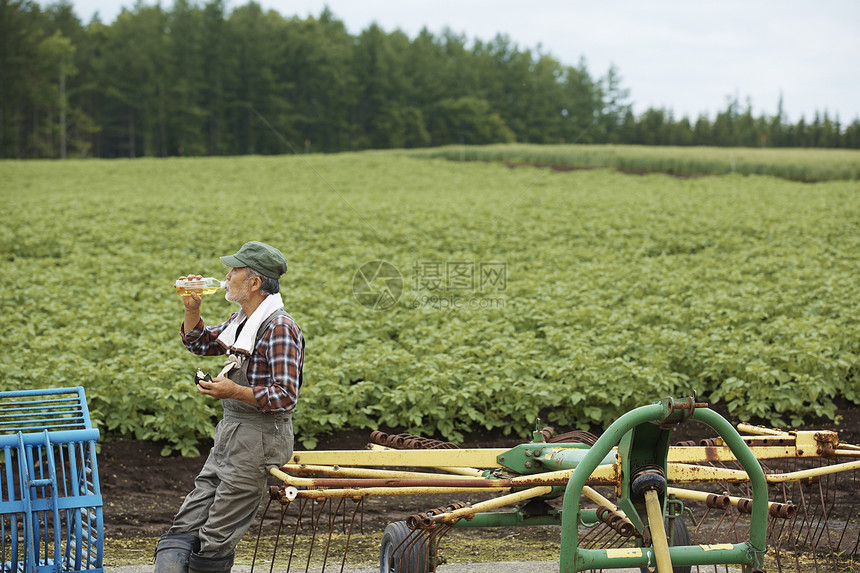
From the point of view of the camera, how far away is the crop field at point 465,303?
672 centimetres

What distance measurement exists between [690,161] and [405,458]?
106 feet

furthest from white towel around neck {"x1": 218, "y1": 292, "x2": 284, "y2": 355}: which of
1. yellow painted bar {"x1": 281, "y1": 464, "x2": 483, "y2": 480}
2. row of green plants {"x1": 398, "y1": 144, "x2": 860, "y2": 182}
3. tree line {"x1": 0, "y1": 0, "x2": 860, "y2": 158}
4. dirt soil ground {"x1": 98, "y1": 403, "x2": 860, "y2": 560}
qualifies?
tree line {"x1": 0, "y1": 0, "x2": 860, "y2": 158}

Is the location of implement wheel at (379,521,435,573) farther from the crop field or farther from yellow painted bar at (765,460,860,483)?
the crop field

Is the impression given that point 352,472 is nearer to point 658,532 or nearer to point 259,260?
point 259,260

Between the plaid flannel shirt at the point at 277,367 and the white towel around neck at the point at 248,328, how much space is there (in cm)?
5

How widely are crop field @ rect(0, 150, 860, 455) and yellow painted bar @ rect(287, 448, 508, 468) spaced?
2.81 meters

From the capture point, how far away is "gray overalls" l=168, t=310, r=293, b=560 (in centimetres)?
315

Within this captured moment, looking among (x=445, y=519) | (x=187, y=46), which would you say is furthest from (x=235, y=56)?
(x=445, y=519)

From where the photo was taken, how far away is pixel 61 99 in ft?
190

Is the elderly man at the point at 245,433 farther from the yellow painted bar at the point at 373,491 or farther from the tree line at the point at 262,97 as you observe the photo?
the tree line at the point at 262,97

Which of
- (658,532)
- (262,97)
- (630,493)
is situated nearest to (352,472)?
(630,493)

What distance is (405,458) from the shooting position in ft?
11.4

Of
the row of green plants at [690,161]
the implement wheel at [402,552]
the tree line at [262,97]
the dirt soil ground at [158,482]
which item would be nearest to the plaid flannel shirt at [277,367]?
the implement wheel at [402,552]

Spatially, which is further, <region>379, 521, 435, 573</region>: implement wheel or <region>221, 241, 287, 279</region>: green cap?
<region>379, 521, 435, 573</region>: implement wheel
